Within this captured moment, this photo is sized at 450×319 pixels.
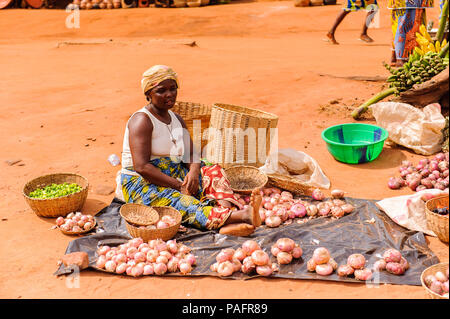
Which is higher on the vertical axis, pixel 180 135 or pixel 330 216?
pixel 180 135

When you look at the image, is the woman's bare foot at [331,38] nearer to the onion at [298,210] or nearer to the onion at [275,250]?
the onion at [298,210]

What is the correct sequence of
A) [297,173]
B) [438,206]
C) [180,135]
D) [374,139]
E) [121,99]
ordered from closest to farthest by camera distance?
[438,206] → [180,135] → [297,173] → [374,139] → [121,99]

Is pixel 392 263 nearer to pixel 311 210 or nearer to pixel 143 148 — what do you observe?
pixel 311 210

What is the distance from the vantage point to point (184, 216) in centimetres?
361

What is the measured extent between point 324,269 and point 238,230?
744 mm

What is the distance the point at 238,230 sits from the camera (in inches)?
135

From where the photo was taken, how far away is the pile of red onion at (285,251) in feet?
10.1

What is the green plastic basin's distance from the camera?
4801 millimetres

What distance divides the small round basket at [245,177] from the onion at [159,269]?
139 centimetres

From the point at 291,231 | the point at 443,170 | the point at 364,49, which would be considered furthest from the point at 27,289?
the point at 364,49

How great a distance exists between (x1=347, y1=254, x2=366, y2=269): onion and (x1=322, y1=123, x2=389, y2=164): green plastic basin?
198cm

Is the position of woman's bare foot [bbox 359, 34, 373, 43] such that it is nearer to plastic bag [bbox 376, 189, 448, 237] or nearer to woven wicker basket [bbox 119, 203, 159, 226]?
plastic bag [bbox 376, 189, 448, 237]

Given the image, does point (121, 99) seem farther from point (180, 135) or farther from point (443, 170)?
point (443, 170)

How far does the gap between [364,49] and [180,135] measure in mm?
8367
